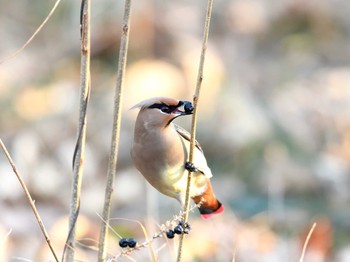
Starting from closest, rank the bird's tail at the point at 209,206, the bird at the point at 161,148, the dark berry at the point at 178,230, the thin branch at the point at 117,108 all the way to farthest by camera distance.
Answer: the thin branch at the point at 117,108 < the dark berry at the point at 178,230 < the bird at the point at 161,148 < the bird's tail at the point at 209,206

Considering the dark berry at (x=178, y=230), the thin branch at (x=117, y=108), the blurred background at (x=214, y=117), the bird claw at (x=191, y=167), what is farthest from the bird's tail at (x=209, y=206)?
the blurred background at (x=214, y=117)

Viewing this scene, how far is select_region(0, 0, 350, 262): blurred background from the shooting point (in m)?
5.56

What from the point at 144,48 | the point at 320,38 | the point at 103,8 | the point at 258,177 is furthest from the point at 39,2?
the point at 258,177

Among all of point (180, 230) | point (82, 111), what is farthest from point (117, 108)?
point (180, 230)

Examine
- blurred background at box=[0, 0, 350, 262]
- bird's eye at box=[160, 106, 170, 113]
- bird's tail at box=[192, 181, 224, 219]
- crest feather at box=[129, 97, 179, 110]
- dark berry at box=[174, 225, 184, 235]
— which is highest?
blurred background at box=[0, 0, 350, 262]

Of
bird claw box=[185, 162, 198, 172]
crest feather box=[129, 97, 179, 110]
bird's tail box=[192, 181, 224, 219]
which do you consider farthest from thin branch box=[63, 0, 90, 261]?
bird's tail box=[192, 181, 224, 219]

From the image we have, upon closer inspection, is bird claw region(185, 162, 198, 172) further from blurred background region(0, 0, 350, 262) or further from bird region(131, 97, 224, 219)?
blurred background region(0, 0, 350, 262)

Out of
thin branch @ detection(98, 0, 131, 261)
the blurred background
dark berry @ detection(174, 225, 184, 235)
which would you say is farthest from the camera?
the blurred background

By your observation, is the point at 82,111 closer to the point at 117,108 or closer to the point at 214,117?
the point at 117,108

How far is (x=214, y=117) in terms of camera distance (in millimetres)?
7160

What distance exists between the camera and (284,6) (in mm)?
9234

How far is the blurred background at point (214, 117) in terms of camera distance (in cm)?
556

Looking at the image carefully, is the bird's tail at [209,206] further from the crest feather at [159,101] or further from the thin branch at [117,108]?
the thin branch at [117,108]

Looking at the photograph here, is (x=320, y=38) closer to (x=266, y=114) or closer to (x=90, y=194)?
(x=266, y=114)
